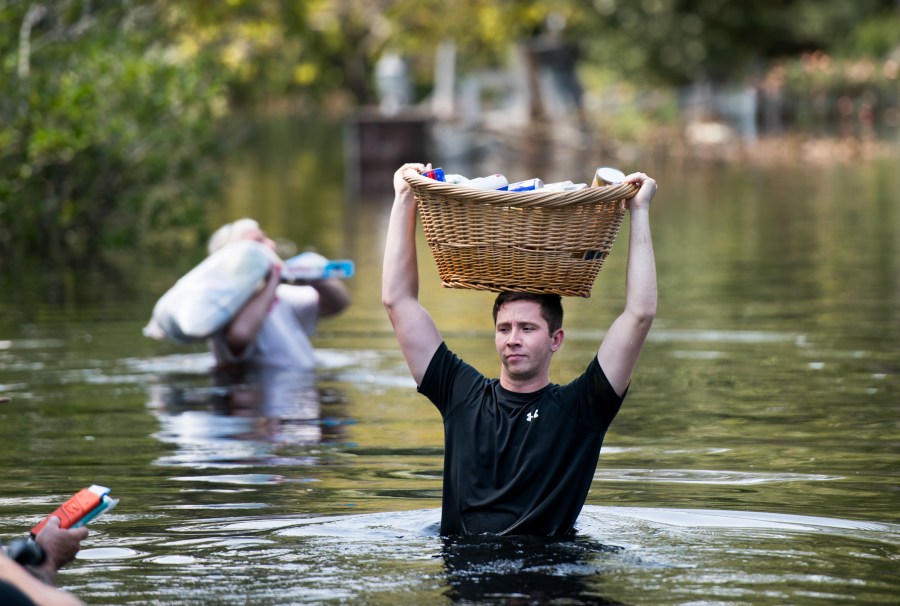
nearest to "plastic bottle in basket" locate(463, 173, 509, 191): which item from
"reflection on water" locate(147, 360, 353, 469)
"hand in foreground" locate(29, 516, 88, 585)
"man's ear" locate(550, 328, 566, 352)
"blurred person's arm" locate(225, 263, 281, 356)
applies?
"man's ear" locate(550, 328, 566, 352)

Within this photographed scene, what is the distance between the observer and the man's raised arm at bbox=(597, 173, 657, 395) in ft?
21.9

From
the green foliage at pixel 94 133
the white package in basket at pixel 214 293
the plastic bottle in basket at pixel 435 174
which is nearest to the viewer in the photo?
the plastic bottle in basket at pixel 435 174

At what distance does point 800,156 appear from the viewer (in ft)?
148

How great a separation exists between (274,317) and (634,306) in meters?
6.01

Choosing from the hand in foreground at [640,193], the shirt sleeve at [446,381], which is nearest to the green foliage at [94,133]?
the shirt sleeve at [446,381]

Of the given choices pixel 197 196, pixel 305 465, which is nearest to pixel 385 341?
pixel 305 465

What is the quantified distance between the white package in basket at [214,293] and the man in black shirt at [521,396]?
4.69 m

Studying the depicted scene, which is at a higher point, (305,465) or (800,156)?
(800,156)

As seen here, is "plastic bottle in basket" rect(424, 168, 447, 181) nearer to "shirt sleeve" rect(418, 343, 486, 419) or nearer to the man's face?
the man's face

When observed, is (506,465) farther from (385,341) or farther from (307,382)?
(385,341)

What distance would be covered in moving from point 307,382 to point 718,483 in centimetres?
426

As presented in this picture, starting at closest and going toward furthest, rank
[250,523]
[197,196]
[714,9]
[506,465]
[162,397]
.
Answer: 1. [506,465]
2. [250,523]
3. [162,397]
4. [197,196]
5. [714,9]

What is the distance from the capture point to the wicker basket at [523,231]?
6691 mm

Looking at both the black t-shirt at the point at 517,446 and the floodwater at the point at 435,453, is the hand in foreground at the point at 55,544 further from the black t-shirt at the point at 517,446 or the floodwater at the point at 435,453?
the black t-shirt at the point at 517,446
